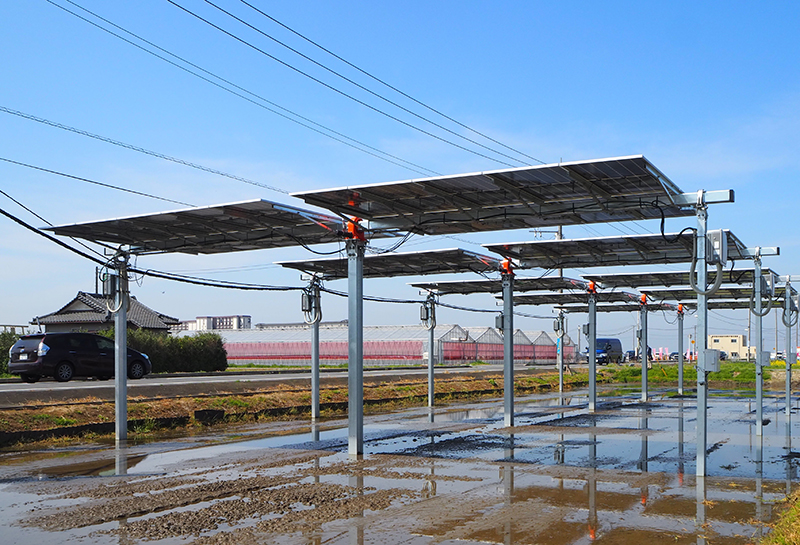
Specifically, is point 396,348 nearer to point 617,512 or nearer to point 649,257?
point 649,257

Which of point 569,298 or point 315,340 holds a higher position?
point 569,298

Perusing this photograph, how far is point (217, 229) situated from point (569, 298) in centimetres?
1787

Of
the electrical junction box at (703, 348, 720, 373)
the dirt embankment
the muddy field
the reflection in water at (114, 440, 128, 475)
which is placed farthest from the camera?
the dirt embankment

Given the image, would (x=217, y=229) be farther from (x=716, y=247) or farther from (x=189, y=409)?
(x=716, y=247)

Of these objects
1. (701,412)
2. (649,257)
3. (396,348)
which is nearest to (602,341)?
(396,348)

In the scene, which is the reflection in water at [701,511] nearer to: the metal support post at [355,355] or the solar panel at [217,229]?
the metal support post at [355,355]

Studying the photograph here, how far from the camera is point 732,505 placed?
9539 millimetres

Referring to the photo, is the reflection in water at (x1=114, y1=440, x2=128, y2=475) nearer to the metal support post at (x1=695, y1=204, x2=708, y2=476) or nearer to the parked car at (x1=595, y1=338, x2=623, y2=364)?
the metal support post at (x1=695, y1=204, x2=708, y2=476)

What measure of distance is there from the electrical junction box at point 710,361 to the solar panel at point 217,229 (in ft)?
23.0

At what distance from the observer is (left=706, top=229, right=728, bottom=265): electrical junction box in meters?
12.0

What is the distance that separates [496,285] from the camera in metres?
24.6

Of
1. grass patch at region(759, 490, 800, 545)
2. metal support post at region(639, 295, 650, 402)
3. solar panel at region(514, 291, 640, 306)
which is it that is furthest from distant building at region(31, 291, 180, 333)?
grass patch at region(759, 490, 800, 545)

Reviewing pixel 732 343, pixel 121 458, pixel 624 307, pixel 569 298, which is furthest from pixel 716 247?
pixel 732 343

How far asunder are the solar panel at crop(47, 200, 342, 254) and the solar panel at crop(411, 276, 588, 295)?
8833 millimetres
